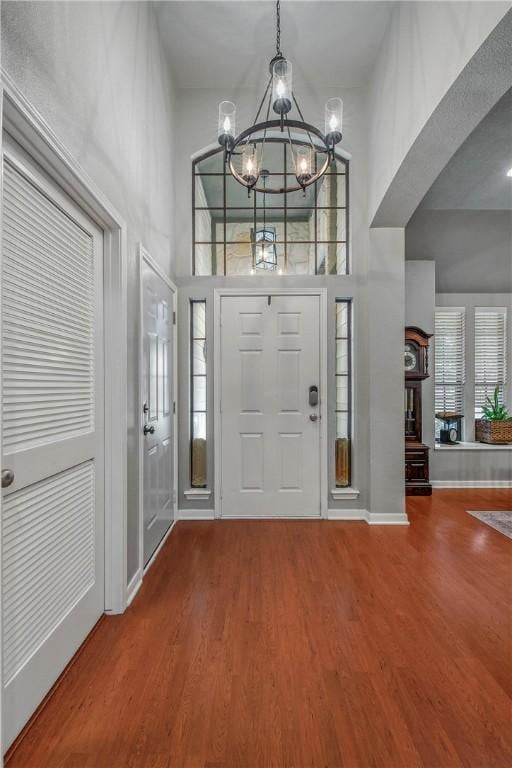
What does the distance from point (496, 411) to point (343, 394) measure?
95.3 inches

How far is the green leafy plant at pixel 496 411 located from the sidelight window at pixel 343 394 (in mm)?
2321

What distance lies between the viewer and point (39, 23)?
1.37 metres

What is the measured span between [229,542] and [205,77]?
3.86 m

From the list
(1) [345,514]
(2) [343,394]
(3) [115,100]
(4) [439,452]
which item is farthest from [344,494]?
(3) [115,100]

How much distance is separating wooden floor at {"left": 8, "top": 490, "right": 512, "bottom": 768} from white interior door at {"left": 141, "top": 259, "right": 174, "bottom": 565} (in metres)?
0.32

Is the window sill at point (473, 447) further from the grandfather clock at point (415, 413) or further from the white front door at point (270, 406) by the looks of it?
Answer: the white front door at point (270, 406)

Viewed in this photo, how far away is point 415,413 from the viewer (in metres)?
4.44

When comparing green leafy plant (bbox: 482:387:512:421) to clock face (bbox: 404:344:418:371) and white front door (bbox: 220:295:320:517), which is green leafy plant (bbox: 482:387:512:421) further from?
white front door (bbox: 220:295:320:517)

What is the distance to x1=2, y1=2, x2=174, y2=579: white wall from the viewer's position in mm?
1357

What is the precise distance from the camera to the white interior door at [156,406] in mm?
2541

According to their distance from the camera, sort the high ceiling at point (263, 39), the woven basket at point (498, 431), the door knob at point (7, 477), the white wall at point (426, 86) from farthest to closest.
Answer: the woven basket at point (498, 431) < the high ceiling at point (263, 39) < the white wall at point (426, 86) < the door knob at point (7, 477)

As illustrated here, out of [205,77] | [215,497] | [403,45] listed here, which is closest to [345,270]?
[403,45]

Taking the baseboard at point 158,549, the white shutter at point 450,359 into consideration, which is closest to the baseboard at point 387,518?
the baseboard at point 158,549

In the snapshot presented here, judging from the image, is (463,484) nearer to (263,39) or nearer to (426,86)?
(426,86)
